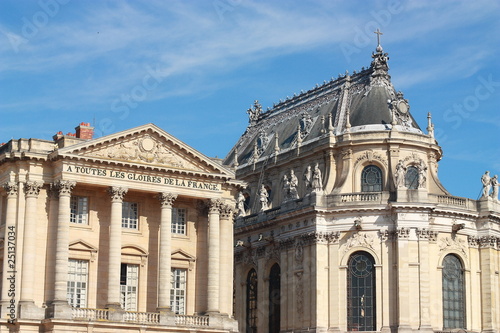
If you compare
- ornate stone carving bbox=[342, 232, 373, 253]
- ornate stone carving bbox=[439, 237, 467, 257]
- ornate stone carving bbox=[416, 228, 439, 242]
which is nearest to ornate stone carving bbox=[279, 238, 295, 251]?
ornate stone carving bbox=[342, 232, 373, 253]

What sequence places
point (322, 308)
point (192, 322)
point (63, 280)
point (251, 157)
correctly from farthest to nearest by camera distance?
point (251, 157)
point (322, 308)
point (192, 322)
point (63, 280)

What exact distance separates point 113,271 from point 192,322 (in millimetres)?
5567

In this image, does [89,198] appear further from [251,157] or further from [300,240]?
[251,157]

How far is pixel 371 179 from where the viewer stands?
7306 centimetres

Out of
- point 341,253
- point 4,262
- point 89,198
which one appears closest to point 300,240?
point 341,253

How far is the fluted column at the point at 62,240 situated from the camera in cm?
5497

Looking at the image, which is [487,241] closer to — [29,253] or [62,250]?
[62,250]

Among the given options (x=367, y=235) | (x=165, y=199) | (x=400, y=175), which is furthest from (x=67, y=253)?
(x=400, y=175)

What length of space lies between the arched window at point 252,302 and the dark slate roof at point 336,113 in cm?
985

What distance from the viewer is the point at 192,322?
193 feet

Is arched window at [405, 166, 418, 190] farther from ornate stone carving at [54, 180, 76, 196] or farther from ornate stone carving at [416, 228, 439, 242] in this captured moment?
ornate stone carving at [54, 180, 76, 196]

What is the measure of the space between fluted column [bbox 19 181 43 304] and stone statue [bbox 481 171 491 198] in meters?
32.1

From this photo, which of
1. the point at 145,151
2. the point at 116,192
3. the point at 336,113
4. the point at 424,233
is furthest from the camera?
the point at 336,113

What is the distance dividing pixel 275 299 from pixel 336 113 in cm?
1425
